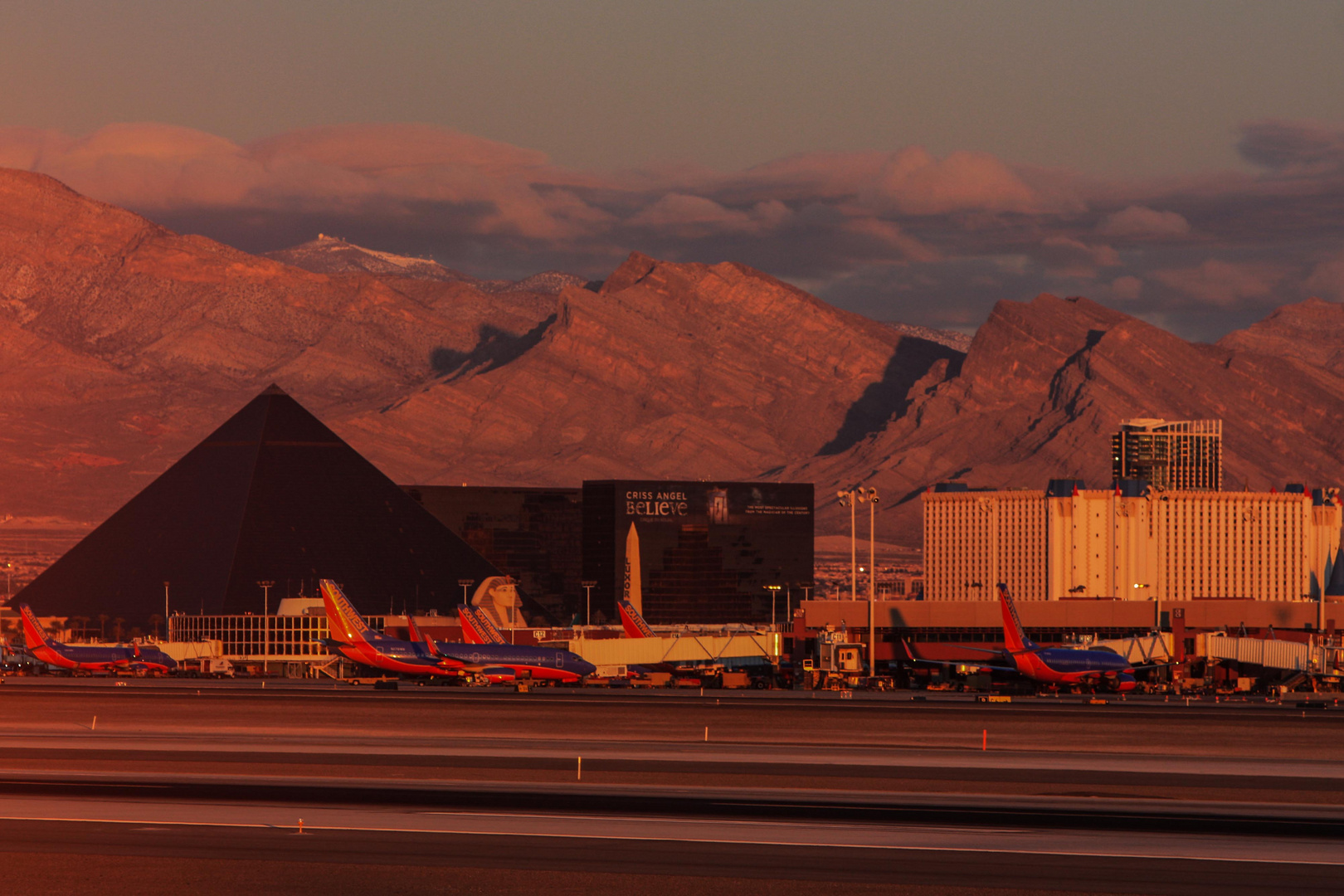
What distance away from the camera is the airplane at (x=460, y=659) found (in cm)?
13500

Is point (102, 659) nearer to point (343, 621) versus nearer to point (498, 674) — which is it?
point (343, 621)

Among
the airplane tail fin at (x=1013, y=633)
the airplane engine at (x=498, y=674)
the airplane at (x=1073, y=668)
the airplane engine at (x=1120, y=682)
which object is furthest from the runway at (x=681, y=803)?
the airplane engine at (x=498, y=674)

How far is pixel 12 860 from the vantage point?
133 feet

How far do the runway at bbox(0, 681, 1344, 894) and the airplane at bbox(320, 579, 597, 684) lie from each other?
46.8 m

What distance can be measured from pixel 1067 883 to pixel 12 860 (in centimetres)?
2298

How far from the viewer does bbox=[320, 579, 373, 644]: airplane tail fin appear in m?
142

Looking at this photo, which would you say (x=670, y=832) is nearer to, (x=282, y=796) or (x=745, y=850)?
(x=745, y=850)

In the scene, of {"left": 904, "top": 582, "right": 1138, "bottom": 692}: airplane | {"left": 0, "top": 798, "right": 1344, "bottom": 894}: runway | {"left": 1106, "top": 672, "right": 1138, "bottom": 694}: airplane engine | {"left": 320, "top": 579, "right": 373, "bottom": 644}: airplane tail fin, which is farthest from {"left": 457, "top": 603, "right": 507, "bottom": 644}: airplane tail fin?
{"left": 0, "top": 798, "right": 1344, "bottom": 894}: runway

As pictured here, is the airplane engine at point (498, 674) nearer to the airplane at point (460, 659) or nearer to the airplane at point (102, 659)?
the airplane at point (460, 659)

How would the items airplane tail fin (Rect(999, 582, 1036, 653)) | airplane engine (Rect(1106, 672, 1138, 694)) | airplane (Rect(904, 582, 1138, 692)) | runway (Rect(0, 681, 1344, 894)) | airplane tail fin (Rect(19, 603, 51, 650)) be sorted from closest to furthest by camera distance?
runway (Rect(0, 681, 1344, 894))
airplane engine (Rect(1106, 672, 1138, 694))
airplane (Rect(904, 582, 1138, 692))
airplane tail fin (Rect(999, 582, 1036, 653))
airplane tail fin (Rect(19, 603, 51, 650))

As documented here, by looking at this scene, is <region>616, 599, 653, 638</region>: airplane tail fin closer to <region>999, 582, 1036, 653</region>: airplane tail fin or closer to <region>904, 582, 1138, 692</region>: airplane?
<region>999, 582, 1036, 653</region>: airplane tail fin

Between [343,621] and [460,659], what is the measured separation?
14.3 meters

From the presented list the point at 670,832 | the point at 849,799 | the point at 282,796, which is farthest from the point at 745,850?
the point at 282,796

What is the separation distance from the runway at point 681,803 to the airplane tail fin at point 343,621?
53.0 metres
